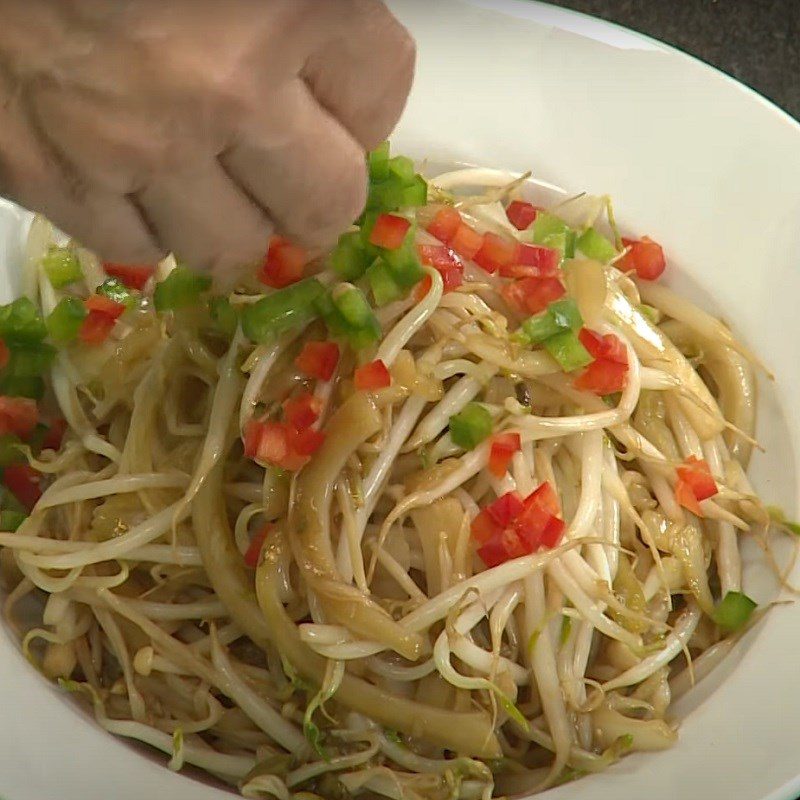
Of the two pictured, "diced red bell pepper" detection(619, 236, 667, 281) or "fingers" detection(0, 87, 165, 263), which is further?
"diced red bell pepper" detection(619, 236, 667, 281)

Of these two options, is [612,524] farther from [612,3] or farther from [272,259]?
[612,3]

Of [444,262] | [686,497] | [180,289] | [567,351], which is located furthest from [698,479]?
[180,289]

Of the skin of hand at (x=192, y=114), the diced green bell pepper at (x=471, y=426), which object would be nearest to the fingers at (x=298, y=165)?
the skin of hand at (x=192, y=114)

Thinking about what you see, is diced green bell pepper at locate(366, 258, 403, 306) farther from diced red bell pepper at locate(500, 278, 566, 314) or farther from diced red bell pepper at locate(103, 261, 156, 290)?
diced red bell pepper at locate(103, 261, 156, 290)

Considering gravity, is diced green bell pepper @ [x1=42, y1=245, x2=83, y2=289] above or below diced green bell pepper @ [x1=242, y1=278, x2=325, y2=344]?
below

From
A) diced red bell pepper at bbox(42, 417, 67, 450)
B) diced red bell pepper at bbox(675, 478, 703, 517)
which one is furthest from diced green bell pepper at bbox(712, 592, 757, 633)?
diced red bell pepper at bbox(42, 417, 67, 450)

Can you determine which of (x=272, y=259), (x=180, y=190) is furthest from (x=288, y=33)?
(x=272, y=259)

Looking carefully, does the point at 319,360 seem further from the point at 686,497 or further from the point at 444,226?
the point at 686,497
